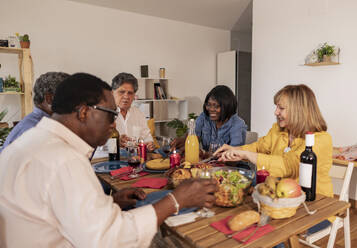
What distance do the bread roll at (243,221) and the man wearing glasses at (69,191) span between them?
15 cm

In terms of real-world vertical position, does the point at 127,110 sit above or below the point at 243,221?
above

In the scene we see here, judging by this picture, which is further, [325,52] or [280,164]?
[325,52]

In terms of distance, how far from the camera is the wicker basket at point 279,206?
3.14 feet

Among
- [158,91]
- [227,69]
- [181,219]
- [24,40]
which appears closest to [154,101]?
[158,91]

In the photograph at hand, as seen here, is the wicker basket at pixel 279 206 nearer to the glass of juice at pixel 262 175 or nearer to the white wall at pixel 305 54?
the glass of juice at pixel 262 175

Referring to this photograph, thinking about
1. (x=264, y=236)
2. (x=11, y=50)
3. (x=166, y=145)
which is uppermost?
(x=11, y=50)

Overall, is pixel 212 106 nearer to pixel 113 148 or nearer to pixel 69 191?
pixel 113 148

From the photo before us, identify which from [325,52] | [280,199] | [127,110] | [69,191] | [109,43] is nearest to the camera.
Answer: [69,191]

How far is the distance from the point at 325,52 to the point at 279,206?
3.05 meters

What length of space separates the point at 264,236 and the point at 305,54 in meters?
3.47

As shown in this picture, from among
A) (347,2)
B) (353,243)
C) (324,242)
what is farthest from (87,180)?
(347,2)

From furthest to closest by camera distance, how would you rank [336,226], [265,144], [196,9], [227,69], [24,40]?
[227,69]
[196,9]
[24,40]
[265,144]
[336,226]

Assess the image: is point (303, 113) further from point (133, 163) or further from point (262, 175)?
point (133, 163)

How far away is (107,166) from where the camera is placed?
1744 millimetres
